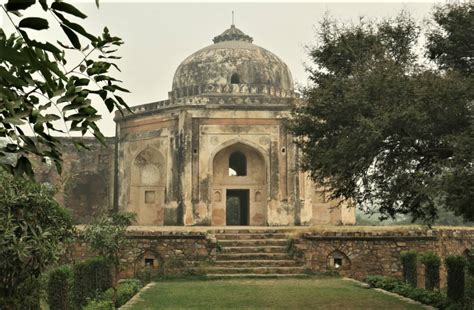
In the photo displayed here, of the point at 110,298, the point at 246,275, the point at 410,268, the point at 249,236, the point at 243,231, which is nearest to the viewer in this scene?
the point at 110,298

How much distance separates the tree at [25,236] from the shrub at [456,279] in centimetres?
587

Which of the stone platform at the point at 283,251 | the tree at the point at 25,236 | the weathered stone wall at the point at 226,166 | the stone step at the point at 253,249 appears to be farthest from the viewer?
the weathered stone wall at the point at 226,166

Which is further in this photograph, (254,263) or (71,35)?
(254,263)

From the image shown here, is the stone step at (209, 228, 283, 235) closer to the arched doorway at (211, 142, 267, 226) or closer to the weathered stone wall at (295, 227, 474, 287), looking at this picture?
the weathered stone wall at (295, 227, 474, 287)

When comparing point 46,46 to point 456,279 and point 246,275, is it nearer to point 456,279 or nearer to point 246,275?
point 456,279

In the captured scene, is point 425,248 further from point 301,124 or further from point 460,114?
point 460,114

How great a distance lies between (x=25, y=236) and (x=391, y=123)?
4.94 meters

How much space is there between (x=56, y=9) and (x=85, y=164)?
2290 centimetres

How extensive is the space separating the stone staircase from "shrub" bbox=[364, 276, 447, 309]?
2.06m

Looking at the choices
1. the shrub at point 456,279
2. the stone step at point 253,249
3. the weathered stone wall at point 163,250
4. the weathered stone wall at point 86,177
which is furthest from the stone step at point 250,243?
the weathered stone wall at point 86,177

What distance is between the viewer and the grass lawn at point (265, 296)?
10.4 meters

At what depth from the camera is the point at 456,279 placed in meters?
10.1

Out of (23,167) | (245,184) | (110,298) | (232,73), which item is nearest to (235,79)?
(232,73)

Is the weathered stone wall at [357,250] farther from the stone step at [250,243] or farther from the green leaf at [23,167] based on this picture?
the green leaf at [23,167]
